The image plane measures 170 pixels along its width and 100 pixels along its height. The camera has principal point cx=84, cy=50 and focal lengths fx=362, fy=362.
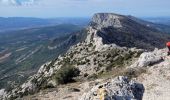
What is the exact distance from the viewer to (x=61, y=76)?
47.6m

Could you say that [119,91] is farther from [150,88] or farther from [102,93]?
[150,88]

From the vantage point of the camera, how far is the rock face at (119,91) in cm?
1780

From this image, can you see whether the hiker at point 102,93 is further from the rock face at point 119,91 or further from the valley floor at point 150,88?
the valley floor at point 150,88

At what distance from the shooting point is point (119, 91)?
18.3 meters

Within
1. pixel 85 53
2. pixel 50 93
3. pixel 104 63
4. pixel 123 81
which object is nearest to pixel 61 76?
pixel 50 93

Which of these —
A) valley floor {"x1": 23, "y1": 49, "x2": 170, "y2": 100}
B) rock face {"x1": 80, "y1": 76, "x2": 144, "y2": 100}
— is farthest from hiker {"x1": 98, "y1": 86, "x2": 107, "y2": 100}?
valley floor {"x1": 23, "y1": 49, "x2": 170, "y2": 100}

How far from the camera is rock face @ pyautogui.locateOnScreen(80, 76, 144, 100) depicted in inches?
701

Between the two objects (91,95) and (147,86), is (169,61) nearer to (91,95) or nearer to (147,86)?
(147,86)

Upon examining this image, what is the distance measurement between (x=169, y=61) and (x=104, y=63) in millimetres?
28221

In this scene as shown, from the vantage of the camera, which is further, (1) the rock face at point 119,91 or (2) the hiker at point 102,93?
(1) the rock face at point 119,91

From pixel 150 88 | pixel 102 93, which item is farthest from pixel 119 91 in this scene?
pixel 150 88

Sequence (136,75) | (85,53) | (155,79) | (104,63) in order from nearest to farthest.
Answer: (155,79)
(136,75)
(104,63)
(85,53)

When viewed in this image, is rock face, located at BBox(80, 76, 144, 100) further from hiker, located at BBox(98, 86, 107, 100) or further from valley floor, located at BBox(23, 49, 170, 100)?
valley floor, located at BBox(23, 49, 170, 100)

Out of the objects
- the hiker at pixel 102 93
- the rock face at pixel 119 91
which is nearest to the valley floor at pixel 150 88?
the rock face at pixel 119 91
